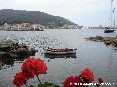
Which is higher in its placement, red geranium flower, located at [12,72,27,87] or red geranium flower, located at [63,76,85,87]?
red geranium flower, located at [63,76,85,87]

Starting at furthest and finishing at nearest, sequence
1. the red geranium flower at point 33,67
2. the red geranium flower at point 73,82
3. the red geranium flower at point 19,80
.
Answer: the red geranium flower at point 19,80, the red geranium flower at point 33,67, the red geranium flower at point 73,82

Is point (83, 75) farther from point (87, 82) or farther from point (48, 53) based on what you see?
point (48, 53)

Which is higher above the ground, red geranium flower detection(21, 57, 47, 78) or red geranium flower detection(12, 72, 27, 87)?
red geranium flower detection(21, 57, 47, 78)

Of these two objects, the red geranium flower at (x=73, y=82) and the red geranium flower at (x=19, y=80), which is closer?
the red geranium flower at (x=73, y=82)

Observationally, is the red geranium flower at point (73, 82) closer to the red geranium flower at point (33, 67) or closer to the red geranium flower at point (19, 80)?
the red geranium flower at point (33, 67)

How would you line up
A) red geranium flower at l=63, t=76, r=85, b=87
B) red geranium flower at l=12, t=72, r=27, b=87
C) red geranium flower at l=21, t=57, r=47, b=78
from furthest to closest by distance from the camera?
red geranium flower at l=12, t=72, r=27, b=87 < red geranium flower at l=21, t=57, r=47, b=78 < red geranium flower at l=63, t=76, r=85, b=87

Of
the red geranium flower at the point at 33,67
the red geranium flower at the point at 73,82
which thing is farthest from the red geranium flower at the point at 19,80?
the red geranium flower at the point at 73,82

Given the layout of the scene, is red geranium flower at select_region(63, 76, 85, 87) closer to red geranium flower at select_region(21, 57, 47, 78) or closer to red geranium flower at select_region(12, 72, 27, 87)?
red geranium flower at select_region(21, 57, 47, 78)

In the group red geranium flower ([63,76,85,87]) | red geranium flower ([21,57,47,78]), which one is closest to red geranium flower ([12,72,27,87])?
red geranium flower ([21,57,47,78])

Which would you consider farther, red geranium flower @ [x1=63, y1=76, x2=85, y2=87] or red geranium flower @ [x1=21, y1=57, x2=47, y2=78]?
red geranium flower @ [x1=21, y1=57, x2=47, y2=78]

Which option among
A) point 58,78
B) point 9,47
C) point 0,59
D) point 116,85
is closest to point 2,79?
point 58,78

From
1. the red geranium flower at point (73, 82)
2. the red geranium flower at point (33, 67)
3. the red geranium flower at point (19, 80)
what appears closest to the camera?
the red geranium flower at point (73, 82)

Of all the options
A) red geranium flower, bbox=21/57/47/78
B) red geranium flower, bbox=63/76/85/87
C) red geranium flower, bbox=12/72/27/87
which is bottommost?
red geranium flower, bbox=12/72/27/87

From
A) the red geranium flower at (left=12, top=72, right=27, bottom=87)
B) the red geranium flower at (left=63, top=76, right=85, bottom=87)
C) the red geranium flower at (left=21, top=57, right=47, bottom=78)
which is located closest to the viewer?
the red geranium flower at (left=63, top=76, right=85, bottom=87)
